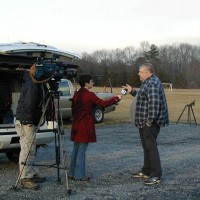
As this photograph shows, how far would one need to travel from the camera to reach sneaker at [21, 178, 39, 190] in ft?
21.4

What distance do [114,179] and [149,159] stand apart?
643 millimetres

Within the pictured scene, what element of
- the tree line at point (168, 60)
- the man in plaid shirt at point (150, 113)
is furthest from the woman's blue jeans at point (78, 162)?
the tree line at point (168, 60)

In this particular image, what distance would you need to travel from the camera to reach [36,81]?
6562 mm

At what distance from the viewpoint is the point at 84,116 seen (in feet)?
23.7

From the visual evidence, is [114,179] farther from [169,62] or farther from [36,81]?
[169,62]

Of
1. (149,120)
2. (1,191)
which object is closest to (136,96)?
(149,120)

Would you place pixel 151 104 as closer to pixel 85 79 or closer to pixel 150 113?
pixel 150 113

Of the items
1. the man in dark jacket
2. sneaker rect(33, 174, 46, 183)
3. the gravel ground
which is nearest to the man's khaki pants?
the man in dark jacket

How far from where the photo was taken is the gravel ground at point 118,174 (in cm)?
625

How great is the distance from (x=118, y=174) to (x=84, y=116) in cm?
123

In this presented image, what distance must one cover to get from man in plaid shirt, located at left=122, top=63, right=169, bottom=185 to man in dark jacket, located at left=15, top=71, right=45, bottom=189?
1.52 meters

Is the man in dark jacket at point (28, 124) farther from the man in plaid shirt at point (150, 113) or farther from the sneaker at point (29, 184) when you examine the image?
the man in plaid shirt at point (150, 113)

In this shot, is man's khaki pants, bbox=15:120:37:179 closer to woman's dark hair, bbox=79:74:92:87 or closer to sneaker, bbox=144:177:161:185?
woman's dark hair, bbox=79:74:92:87

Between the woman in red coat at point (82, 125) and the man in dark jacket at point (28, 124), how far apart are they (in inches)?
28.5
